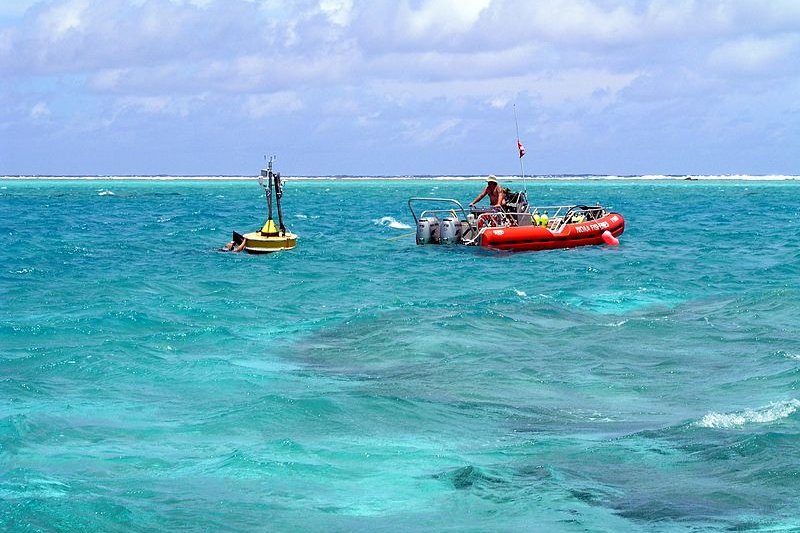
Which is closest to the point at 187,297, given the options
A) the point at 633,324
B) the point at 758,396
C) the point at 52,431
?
the point at 633,324

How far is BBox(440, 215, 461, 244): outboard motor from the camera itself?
28641 millimetres

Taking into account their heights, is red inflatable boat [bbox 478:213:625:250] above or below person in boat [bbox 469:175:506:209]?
below

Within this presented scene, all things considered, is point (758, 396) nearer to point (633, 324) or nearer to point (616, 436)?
point (616, 436)

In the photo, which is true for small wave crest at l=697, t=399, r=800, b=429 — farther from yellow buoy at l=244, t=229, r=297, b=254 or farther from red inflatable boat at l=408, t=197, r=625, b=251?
yellow buoy at l=244, t=229, r=297, b=254

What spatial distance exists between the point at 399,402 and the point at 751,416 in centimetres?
338

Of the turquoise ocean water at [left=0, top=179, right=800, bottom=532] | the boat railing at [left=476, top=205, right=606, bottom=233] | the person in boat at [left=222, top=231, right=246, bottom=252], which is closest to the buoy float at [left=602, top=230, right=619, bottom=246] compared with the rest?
the boat railing at [left=476, top=205, right=606, bottom=233]

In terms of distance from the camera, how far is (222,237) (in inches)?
1385

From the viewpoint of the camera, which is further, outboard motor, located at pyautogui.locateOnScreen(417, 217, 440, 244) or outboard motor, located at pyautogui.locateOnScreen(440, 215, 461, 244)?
outboard motor, located at pyautogui.locateOnScreen(417, 217, 440, 244)

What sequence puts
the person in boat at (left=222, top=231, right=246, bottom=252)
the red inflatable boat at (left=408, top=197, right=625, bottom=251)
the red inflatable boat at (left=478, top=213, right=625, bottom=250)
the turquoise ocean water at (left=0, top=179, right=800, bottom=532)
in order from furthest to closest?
the person in boat at (left=222, top=231, right=246, bottom=252)
the red inflatable boat at (left=408, top=197, right=625, bottom=251)
the red inflatable boat at (left=478, top=213, right=625, bottom=250)
the turquoise ocean water at (left=0, top=179, right=800, bottom=532)

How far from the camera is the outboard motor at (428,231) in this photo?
2911cm

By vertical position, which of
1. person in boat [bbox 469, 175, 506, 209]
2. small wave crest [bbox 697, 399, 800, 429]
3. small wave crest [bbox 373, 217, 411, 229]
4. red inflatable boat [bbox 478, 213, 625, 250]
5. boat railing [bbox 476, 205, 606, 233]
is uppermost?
person in boat [bbox 469, 175, 506, 209]

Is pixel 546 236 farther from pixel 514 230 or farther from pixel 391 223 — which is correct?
pixel 391 223

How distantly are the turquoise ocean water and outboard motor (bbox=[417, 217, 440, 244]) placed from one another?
693 centimetres

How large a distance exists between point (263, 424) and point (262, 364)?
3189 millimetres
